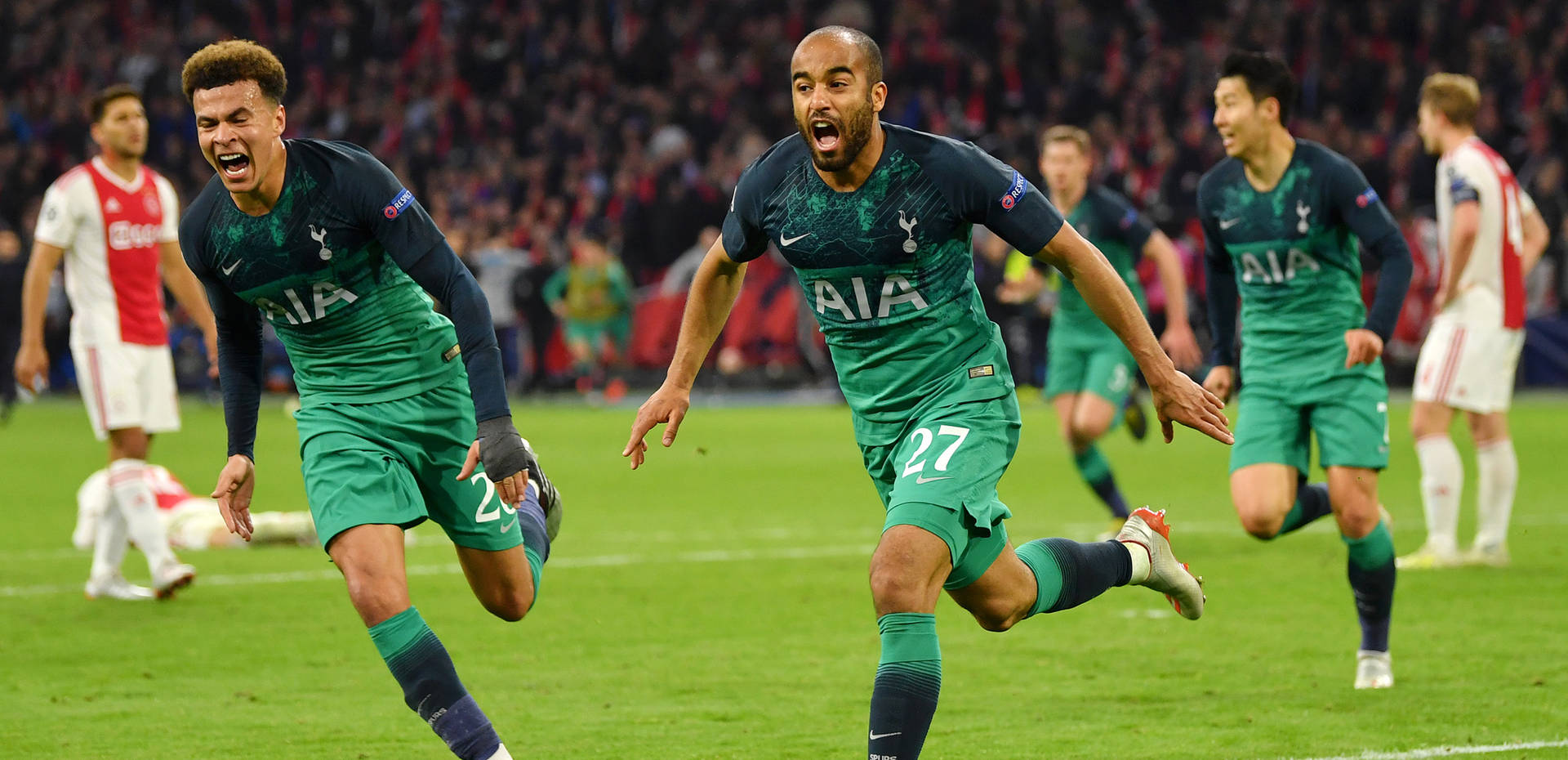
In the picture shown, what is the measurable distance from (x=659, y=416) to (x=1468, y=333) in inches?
239

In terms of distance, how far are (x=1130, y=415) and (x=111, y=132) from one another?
255 inches

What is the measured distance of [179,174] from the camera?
28.7 m

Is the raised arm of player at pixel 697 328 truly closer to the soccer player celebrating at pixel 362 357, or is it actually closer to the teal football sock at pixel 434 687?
the soccer player celebrating at pixel 362 357

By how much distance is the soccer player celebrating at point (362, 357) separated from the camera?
4.76 metres

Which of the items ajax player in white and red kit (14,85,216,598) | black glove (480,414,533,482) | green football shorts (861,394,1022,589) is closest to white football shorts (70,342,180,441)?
ajax player in white and red kit (14,85,216,598)

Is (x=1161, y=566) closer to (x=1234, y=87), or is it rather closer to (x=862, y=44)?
(x=862, y=44)

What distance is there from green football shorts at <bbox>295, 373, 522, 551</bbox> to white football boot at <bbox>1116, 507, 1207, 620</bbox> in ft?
6.36

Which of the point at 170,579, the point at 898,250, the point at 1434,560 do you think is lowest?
the point at 1434,560

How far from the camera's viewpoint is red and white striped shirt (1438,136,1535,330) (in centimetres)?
942

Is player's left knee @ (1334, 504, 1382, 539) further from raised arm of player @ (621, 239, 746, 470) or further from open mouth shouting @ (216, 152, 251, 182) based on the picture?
open mouth shouting @ (216, 152, 251, 182)

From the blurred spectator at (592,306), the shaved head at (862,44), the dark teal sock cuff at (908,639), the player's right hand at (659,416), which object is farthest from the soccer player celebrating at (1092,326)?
the blurred spectator at (592,306)

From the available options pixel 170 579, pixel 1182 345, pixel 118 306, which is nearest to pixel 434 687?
pixel 170 579

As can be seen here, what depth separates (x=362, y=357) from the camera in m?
5.29

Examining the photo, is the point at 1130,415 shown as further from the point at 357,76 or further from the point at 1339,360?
the point at 357,76
